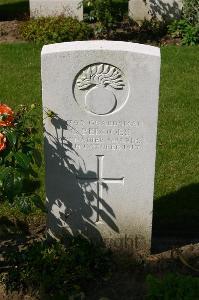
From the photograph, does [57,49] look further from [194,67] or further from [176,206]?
[194,67]

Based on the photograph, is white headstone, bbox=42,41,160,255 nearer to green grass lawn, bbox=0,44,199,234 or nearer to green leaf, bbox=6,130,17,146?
green leaf, bbox=6,130,17,146

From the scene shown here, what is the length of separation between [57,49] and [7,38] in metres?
6.40

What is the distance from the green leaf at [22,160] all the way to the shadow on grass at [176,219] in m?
1.56

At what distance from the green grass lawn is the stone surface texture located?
43.4 inches

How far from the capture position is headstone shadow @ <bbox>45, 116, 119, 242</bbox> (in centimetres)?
443

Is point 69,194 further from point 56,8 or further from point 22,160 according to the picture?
point 56,8

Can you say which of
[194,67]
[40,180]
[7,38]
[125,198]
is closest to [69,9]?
[7,38]

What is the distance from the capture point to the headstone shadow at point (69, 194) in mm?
4426

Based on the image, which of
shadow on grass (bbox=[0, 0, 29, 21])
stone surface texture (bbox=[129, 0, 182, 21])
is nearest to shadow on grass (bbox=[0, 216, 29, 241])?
stone surface texture (bbox=[129, 0, 182, 21])

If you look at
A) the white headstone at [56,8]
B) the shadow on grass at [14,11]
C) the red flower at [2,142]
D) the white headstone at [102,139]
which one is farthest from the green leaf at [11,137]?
the shadow on grass at [14,11]

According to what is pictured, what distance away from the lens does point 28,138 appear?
419 cm

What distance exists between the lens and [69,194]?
461cm

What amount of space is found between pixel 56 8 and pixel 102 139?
6613 millimetres

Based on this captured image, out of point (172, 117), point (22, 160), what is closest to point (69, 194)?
point (22, 160)
